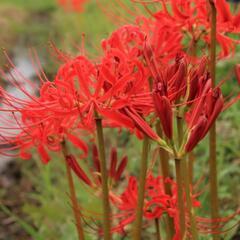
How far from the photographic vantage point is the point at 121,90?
49.4 inches

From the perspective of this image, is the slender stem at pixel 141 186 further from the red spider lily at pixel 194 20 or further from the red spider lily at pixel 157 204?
the red spider lily at pixel 194 20

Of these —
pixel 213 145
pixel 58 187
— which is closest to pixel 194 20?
pixel 213 145

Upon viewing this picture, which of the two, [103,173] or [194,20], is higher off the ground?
[194,20]

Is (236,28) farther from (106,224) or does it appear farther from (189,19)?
(106,224)

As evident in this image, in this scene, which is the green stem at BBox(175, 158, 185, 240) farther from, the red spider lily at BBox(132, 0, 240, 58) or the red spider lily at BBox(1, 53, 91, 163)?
the red spider lily at BBox(132, 0, 240, 58)

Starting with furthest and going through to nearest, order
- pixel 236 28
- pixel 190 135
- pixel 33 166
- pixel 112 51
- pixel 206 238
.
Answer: pixel 33 166 → pixel 206 238 → pixel 236 28 → pixel 112 51 → pixel 190 135

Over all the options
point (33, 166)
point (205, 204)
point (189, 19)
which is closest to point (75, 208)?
point (189, 19)

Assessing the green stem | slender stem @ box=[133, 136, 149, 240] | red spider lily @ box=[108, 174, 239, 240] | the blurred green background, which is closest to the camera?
the green stem

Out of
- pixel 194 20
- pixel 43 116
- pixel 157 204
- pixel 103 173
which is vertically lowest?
pixel 157 204

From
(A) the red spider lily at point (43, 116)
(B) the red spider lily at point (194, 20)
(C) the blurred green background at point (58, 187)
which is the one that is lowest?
(C) the blurred green background at point (58, 187)

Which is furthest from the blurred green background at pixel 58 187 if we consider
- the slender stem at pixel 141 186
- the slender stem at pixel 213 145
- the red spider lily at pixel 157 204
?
the slender stem at pixel 141 186

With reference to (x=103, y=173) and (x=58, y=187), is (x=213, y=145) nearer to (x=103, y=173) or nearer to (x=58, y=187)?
(x=103, y=173)

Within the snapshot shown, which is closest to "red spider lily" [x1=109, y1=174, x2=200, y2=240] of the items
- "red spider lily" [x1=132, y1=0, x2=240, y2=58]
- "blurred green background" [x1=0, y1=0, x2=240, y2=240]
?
"blurred green background" [x1=0, y1=0, x2=240, y2=240]

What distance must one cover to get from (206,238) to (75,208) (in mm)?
538
